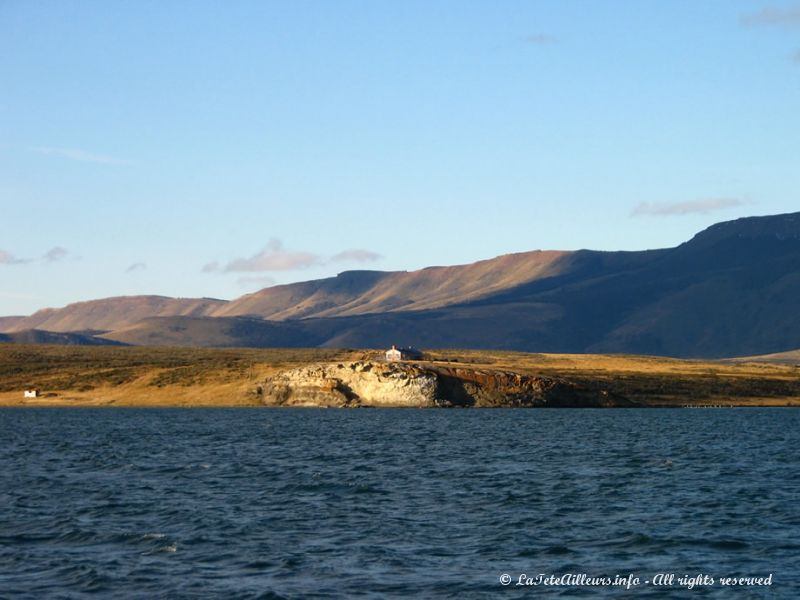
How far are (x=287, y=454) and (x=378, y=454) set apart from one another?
5824mm

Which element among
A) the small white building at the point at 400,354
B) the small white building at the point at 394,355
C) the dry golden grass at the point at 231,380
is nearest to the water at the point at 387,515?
the small white building at the point at 394,355

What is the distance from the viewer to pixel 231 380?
512ft

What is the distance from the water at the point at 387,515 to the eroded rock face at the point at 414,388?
4695cm

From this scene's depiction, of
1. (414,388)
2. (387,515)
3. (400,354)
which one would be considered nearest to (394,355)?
(400,354)

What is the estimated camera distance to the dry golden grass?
6009 inches

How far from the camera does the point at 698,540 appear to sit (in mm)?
40781

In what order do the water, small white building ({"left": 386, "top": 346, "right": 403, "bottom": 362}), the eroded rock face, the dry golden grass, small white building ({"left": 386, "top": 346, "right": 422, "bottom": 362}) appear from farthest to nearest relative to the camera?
the dry golden grass → small white building ({"left": 386, "top": 346, "right": 422, "bottom": 362}) → small white building ({"left": 386, "top": 346, "right": 403, "bottom": 362}) → the eroded rock face → the water

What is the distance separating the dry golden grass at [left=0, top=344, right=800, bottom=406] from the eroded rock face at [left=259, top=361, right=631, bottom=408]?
16.1 feet

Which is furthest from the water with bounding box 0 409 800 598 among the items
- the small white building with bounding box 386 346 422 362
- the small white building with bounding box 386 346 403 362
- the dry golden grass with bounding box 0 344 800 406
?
the dry golden grass with bounding box 0 344 800 406

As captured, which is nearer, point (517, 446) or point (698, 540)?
point (698, 540)

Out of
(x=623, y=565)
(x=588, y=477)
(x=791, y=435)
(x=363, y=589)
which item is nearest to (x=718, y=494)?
(x=588, y=477)

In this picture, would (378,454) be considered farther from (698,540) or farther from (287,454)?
(698,540)

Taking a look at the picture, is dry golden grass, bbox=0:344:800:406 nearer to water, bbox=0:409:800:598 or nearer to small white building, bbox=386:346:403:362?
small white building, bbox=386:346:403:362

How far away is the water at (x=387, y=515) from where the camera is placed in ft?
113
